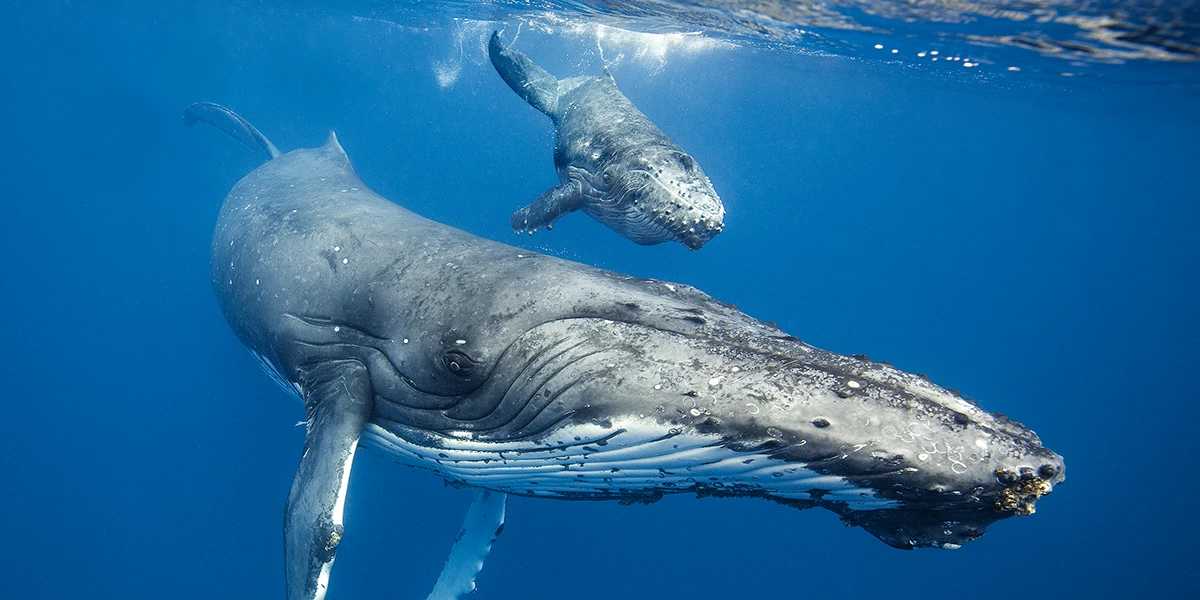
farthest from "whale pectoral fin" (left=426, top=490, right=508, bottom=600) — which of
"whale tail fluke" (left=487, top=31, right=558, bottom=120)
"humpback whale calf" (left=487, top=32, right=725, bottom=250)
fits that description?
"whale tail fluke" (left=487, top=31, right=558, bottom=120)

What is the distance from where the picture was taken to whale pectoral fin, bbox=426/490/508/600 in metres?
8.19

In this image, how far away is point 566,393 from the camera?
390 centimetres

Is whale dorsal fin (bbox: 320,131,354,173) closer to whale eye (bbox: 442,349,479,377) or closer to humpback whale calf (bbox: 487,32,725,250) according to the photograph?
humpback whale calf (bbox: 487,32,725,250)

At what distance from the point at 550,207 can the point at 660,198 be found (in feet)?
8.32

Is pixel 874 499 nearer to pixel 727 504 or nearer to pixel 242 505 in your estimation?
pixel 727 504

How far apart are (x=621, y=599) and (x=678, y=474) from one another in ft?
48.8

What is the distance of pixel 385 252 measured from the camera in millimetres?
5637

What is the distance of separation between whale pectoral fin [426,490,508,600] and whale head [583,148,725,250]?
4.74 m

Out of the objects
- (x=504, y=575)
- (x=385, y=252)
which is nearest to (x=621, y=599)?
(x=504, y=575)

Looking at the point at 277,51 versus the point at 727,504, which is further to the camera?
the point at 277,51

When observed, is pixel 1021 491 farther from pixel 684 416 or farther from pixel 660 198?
pixel 660 198

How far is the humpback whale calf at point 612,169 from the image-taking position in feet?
31.7

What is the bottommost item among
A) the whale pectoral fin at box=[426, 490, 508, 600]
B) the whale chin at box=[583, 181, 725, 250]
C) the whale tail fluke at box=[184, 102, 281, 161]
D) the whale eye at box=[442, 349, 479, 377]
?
the whale pectoral fin at box=[426, 490, 508, 600]

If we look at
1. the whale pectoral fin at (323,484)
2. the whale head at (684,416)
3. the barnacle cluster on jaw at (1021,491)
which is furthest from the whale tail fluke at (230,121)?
the barnacle cluster on jaw at (1021,491)
